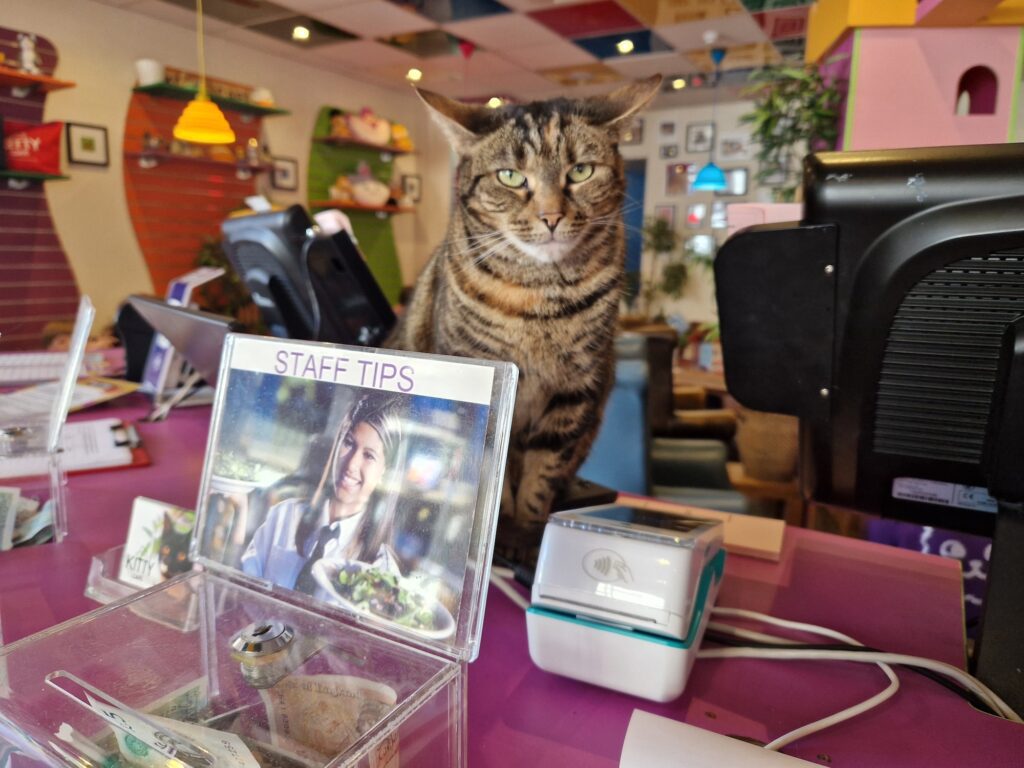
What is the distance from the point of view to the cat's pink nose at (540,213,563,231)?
945mm

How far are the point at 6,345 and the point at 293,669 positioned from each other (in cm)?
76

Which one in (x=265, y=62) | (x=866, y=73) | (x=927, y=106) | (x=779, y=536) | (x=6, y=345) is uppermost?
(x=265, y=62)

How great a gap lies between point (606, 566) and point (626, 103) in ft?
2.39

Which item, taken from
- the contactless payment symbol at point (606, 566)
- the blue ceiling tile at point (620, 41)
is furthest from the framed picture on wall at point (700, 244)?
the contactless payment symbol at point (606, 566)

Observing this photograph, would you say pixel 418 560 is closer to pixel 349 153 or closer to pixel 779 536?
pixel 779 536

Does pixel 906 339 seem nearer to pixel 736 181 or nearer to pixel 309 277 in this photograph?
pixel 309 277

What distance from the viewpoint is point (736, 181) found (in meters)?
6.03

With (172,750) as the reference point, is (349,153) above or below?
above

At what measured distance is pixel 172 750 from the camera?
40cm

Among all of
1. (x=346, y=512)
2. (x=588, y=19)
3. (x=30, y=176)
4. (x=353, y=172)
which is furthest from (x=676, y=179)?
(x=346, y=512)

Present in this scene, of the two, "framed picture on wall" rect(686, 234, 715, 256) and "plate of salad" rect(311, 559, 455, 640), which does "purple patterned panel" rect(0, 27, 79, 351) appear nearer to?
"plate of salad" rect(311, 559, 455, 640)

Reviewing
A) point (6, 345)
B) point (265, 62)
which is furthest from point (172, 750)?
point (265, 62)

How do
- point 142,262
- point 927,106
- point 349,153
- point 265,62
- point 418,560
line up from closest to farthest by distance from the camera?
1. point 418,560
2. point 927,106
3. point 142,262
4. point 265,62
5. point 349,153

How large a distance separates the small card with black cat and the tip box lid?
12 cm
